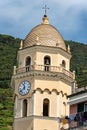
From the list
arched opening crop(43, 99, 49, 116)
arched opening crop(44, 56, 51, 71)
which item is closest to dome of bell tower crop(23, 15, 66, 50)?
arched opening crop(44, 56, 51, 71)

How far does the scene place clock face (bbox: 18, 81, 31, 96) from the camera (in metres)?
39.7

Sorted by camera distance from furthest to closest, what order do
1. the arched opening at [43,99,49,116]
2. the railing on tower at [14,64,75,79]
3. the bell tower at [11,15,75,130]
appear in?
the railing on tower at [14,64,75,79], the arched opening at [43,99,49,116], the bell tower at [11,15,75,130]

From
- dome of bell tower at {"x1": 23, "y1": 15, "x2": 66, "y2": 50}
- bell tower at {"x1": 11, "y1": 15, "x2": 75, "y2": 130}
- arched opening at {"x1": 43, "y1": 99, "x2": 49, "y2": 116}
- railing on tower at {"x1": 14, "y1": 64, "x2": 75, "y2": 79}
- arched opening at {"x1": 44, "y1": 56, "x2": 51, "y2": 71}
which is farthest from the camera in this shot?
dome of bell tower at {"x1": 23, "y1": 15, "x2": 66, "y2": 50}

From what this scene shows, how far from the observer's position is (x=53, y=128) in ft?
125

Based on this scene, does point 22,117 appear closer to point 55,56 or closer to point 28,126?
point 28,126

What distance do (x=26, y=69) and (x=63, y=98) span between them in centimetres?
348

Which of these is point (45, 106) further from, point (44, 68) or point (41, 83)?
point (44, 68)

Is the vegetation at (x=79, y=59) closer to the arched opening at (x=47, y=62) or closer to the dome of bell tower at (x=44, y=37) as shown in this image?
the dome of bell tower at (x=44, y=37)

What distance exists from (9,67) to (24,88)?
118 metres

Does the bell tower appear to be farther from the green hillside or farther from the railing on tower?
the green hillside

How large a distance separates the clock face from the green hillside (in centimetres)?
6813

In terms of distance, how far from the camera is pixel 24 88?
131 feet

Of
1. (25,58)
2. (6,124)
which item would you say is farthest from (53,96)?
(6,124)

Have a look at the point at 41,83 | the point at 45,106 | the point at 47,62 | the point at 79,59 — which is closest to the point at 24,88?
the point at 41,83
